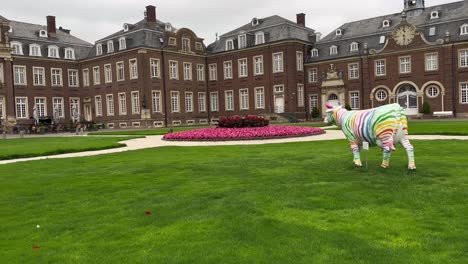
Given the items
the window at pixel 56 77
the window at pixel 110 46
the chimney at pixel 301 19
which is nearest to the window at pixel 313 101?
the chimney at pixel 301 19

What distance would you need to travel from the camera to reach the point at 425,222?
564cm

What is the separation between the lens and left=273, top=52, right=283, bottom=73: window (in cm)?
4856

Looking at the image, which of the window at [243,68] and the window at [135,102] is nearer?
the window at [135,102]

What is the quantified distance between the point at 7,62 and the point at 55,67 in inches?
236

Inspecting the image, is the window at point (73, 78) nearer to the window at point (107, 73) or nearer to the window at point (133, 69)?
the window at point (107, 73)

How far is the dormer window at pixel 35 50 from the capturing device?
49.7 m

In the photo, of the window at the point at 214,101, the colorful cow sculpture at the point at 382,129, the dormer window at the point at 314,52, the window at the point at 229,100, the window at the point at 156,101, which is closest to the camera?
the colorful cow sculpture at the point at 382,129

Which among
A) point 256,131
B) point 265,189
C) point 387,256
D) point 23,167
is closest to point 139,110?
point 256,131

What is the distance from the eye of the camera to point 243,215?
20.5ft

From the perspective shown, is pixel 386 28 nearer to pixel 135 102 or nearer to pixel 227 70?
pixel 227 70

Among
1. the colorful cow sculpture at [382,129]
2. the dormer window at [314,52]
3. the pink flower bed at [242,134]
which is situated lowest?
the pink flower bed at [242,134]

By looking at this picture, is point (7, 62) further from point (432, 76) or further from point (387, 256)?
point (387, 256)

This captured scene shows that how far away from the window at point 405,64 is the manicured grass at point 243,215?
3484 cm

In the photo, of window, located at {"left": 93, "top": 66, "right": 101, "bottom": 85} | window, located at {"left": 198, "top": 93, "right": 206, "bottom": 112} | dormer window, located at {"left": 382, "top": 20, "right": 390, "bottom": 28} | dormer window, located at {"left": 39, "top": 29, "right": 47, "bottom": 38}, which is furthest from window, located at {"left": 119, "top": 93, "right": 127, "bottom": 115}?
dormer window, located at {"left": 382, "top": 20, "right": 390, "bottom": 28}
